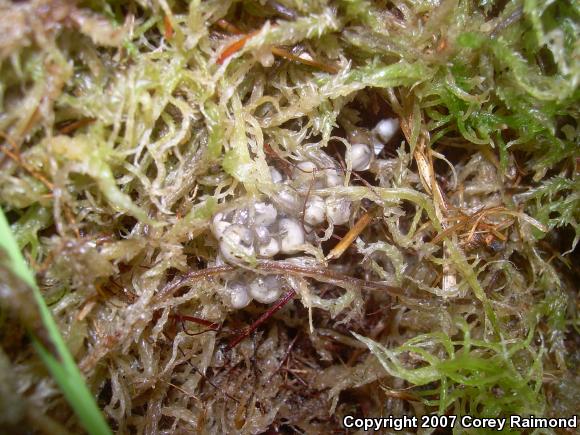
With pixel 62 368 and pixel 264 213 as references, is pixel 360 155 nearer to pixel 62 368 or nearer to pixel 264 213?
pixel 264 213

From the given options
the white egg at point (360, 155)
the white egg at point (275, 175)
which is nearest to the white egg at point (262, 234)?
the white egg at point (275, 175)

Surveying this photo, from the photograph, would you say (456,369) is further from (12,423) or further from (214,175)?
(12,423)

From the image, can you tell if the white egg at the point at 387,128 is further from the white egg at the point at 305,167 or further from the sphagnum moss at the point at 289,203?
the white egg at the point at 305,167

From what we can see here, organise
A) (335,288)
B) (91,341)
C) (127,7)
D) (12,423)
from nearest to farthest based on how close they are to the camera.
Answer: (12,423), (127,7), (91,341), (335,288)

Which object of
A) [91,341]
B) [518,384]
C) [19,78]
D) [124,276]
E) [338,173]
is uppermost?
[19,78]

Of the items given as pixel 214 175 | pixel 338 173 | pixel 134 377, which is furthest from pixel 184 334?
pixel 338 173
